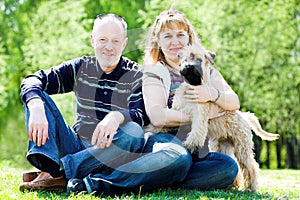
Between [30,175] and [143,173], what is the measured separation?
1.07 meters

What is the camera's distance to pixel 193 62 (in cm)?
390

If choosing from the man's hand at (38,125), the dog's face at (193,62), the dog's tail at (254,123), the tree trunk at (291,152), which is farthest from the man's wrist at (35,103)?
the tree trunk at (291,152)

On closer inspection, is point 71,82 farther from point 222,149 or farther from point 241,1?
point 241,1

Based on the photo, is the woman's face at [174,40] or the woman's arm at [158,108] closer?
the woman's arm at [158,108]

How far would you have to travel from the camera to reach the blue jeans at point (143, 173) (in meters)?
3.64

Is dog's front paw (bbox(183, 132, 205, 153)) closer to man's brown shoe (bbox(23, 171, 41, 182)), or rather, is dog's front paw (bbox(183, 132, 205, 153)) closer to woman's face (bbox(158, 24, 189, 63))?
woman's face (bbox(158, 24, 189, 63))

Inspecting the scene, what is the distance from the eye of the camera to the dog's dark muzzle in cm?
384

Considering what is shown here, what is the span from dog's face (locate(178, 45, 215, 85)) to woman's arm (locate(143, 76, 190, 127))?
12.7 inches

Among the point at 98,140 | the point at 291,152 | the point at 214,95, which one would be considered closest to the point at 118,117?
the point at 98,140

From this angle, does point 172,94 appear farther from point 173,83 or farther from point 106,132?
point 106,132

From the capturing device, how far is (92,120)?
13.9ft

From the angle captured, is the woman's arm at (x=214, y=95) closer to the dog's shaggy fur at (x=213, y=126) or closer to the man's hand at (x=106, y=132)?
the dog's shaggy fur at (x=213, y=126)

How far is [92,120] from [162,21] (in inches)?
45.7

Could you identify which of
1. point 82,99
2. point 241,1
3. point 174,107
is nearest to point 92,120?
point 82,99
